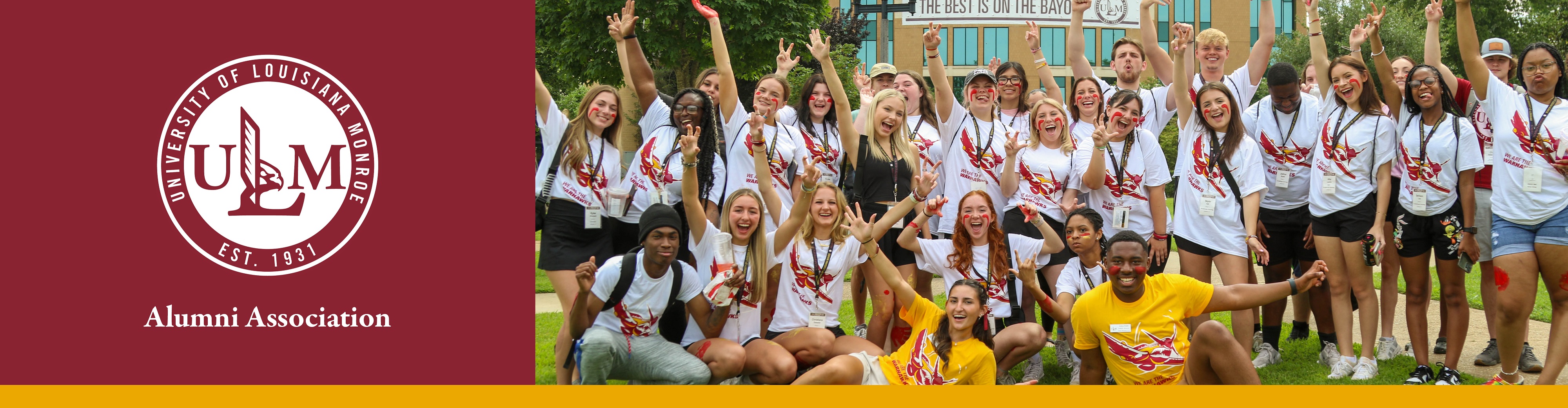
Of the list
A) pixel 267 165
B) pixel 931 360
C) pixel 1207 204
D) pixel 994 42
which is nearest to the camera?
pixel 267 165

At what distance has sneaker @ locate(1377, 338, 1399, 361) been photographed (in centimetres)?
623

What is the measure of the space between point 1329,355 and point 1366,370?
495 mm

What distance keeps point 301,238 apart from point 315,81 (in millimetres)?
664

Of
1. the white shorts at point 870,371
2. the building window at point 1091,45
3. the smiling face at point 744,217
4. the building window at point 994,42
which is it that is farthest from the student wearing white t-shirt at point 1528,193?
the building window at point 994,42

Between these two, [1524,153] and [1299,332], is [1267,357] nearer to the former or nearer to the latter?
[1299,332]

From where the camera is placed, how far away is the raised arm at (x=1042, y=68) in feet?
23.7

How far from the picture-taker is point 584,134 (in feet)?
18.4

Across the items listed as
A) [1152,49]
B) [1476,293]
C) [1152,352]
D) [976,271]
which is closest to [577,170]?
[976,271]

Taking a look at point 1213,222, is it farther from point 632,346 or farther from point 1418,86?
point 632,346

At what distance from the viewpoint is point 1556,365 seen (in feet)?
16.8

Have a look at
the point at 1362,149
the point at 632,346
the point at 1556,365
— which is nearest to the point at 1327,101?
the point at 1362,149

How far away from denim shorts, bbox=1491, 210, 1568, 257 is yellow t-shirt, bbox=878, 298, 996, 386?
2403mm

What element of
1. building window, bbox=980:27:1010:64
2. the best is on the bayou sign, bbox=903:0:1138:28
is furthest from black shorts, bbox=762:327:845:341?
building window, bbox=980:27:1010:64

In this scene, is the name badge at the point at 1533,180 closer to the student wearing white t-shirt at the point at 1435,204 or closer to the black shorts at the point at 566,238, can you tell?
the student wearing white t-shirt at the point at 1435,204
